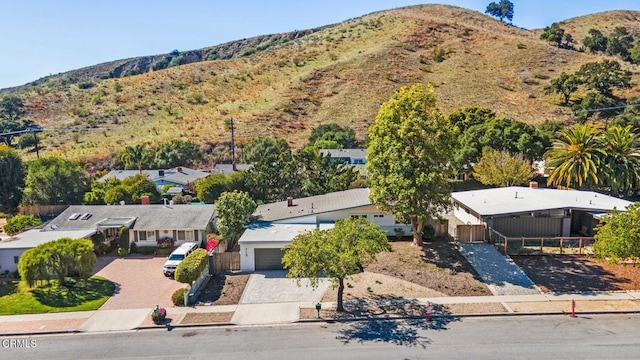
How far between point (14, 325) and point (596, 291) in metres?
32.0

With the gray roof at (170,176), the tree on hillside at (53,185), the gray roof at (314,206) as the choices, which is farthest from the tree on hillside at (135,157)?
the gray roof at (314,206)

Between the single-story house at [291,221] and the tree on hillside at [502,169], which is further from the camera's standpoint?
the tree on hillside at [502,169]

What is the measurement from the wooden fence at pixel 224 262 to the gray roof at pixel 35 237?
37.1 feet

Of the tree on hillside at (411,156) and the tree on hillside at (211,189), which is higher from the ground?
the tree on hillside at (411,156)

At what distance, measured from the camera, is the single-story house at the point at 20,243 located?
30312 millimetres

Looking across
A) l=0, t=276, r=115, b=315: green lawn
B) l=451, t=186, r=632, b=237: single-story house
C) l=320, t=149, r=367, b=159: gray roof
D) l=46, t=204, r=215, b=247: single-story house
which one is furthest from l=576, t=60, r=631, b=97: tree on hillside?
l=0, t=276, r=115, b=315: green lawn

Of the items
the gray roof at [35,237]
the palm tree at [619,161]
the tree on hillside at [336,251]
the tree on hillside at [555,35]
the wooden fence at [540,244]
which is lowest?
the wooden fence at [540,244]

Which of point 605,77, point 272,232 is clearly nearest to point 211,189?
point 272,232

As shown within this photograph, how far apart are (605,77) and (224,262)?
81.1 m

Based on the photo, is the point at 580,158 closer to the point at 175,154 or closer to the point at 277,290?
the point at 277,290

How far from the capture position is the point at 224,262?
1167 inches

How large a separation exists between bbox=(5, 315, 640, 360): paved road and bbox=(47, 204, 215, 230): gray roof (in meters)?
14.1

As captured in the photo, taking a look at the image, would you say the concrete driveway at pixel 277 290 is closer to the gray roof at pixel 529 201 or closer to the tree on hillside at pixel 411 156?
the tree on hillside at pixel 411 156

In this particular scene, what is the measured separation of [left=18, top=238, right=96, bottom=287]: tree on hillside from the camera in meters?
25.7
